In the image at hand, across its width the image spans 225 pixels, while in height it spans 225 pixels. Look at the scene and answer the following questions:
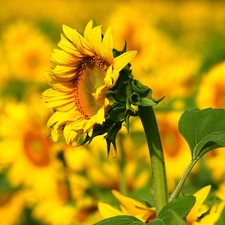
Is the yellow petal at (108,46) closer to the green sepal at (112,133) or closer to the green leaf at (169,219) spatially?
the green sepal at (112,133)

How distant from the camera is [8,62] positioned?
3.63 meters

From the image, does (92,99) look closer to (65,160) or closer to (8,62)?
(65,160)

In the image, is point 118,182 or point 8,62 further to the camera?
point 8,62

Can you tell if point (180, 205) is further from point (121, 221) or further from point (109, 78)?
point (109, 78)

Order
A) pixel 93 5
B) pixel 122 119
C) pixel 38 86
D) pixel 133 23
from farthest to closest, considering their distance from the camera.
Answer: pixel 93 5
pixel 133 23
pixel 38 86
pixel 122 119

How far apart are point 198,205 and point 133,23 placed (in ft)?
7.41

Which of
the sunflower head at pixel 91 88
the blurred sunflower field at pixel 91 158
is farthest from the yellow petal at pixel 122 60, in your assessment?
the blurred sunflower field at pixel 91 158

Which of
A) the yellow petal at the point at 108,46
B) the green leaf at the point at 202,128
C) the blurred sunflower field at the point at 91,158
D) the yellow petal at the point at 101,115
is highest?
the yellow petal at the point at 108,46

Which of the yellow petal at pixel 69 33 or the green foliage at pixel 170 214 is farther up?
the yellow petal at pixel 69 33

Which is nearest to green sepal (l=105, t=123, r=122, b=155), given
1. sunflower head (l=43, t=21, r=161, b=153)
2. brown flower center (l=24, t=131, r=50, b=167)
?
sunflower head (l=43, t=21, r=161, b=153)

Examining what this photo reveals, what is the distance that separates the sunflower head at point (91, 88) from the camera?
1296mm

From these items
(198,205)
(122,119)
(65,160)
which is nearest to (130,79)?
(122,119)

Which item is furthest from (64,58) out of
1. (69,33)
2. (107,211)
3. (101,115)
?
(107,211)

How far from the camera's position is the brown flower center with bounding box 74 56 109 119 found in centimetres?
135
